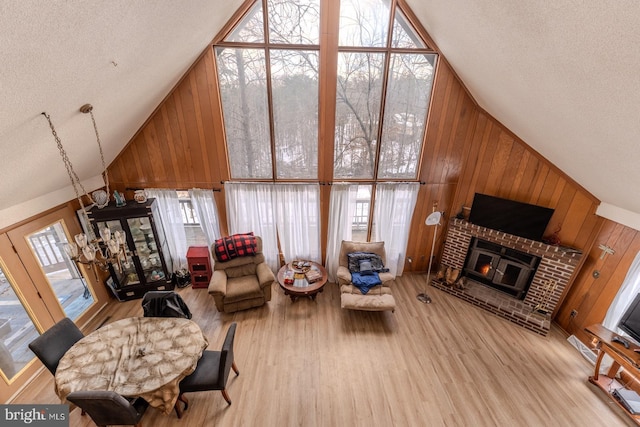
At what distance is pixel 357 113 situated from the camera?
4207 millimetres

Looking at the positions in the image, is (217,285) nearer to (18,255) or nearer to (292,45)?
(18,255)

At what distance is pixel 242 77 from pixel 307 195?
209 cm

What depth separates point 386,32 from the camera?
380 cm

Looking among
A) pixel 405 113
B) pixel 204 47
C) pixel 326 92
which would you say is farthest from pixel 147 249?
pixel 405 113

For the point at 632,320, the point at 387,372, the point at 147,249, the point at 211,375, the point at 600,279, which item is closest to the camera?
the point at 211,375

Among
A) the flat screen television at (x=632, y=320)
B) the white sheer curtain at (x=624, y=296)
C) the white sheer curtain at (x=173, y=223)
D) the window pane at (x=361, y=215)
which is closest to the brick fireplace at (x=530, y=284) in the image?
the white sheer curtain at (x=624, y=296)

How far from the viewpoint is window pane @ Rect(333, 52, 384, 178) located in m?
3.94

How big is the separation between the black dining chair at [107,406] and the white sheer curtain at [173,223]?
281 cm

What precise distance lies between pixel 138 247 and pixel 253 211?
6.33ft

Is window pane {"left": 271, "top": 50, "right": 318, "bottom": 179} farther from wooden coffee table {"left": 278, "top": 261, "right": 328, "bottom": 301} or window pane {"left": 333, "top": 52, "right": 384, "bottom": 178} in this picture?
wooden coffee table {"left": 278, "top": 261, "right": 328, "bottom": 301}

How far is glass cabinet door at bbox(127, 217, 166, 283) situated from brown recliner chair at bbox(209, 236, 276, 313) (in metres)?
1.02

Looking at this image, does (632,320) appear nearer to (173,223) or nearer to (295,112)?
(295,112)

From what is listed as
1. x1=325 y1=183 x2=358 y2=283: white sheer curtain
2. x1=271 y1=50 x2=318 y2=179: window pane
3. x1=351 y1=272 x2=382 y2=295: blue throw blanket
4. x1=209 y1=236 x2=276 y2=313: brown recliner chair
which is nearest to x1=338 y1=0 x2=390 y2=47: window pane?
x1=271 y1=50 x2=318 y2=179: window pane

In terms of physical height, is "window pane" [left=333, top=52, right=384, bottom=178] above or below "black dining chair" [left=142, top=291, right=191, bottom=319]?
above
